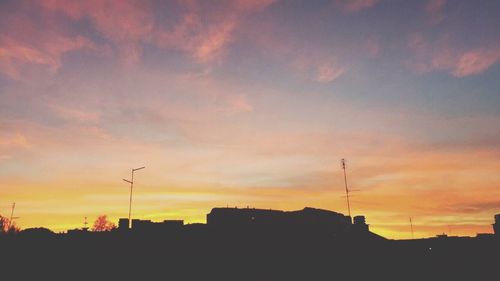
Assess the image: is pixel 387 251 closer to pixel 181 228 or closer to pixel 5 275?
pixel 181 228

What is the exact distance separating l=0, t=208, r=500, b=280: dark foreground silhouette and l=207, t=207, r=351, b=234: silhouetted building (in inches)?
7.7

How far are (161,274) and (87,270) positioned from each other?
536cm

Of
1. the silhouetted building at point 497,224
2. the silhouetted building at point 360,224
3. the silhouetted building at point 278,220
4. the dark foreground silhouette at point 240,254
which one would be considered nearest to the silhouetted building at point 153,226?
the dark foreground silhouette at point 240,254

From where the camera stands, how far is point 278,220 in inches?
1512

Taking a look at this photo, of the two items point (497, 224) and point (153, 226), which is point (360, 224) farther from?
point (153, 226)

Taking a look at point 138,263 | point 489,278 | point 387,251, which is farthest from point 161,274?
point 489,278

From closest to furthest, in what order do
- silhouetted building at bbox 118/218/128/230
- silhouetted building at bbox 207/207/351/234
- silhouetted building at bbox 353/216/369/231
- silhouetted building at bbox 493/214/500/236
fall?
1. silhouetted building at bbox 118/218/128/230
2. silhouetted building at bbox 207/207/351/234
3. silhouetted building at bbox 493/214/500/236
4. silhouetted building at bbox 353/216/369/231

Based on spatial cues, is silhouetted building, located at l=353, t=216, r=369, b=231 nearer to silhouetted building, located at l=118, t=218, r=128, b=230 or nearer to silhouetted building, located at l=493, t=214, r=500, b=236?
silhouetted building, located at l=493, t=214, r=500, b=236

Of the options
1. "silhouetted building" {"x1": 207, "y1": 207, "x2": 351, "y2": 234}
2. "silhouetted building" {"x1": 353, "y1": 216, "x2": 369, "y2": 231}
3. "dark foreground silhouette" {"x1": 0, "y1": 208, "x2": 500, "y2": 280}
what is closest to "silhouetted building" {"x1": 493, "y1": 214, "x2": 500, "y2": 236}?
"dark foreground silhouette" {"x1": 0, "y1": 208, "x2": 500, "y2": 280}

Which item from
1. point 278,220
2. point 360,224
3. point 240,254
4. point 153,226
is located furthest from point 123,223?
point 360,224

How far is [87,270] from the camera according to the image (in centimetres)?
2834

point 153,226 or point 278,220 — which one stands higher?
point 278,220

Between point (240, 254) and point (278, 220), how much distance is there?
28.4 ft

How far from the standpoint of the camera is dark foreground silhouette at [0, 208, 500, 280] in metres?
28.7
